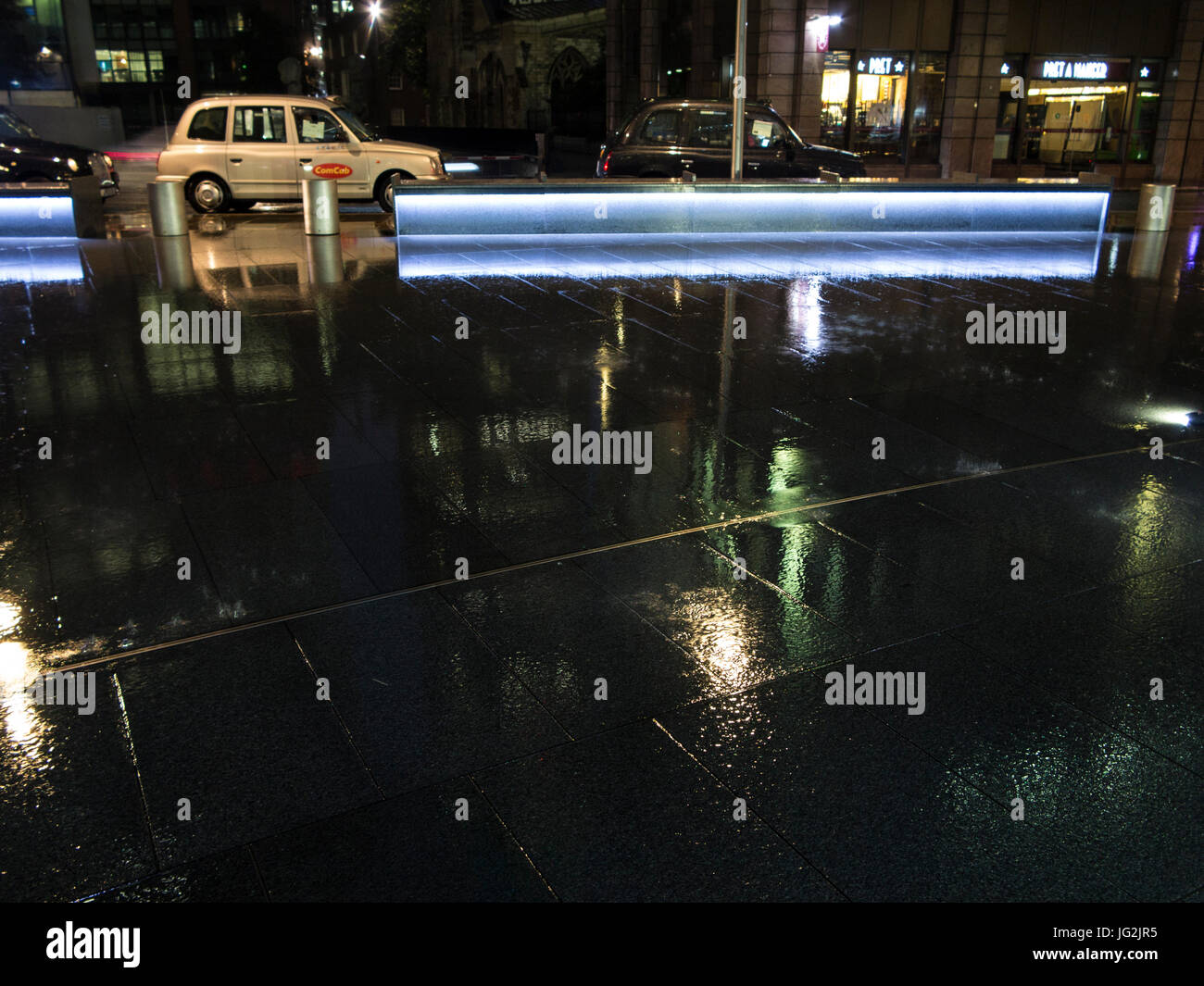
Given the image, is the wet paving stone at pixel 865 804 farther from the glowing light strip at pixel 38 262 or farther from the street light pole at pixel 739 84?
the street light pole at pixel 739 84

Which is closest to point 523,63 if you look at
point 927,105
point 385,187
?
point 927,105

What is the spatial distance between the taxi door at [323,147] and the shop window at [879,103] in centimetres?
1442

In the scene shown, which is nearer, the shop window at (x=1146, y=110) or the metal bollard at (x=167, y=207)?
the metal bollard at (x=167, y=207)

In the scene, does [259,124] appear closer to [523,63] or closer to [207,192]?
[207,192]

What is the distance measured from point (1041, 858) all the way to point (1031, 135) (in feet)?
93.0

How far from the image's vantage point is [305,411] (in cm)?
720

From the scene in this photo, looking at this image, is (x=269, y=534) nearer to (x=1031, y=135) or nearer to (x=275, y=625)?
(x=275, y=625)

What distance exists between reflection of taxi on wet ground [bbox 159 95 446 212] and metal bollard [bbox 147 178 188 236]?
95.3 inches

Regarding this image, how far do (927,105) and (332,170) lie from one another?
1651 cm

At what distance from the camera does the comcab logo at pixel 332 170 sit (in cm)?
1716

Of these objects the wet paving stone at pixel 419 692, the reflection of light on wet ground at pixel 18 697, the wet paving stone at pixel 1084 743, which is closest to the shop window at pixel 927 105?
the wet paving stone at pixel 1084 743

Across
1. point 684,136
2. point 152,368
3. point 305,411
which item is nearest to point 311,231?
point 684,136

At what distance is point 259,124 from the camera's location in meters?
16.9

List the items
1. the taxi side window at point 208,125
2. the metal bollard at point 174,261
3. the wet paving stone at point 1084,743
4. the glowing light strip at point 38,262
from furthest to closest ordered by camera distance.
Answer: the taxi side window at point 208,125
the glowing light strip at point 38,262
the metal bollard at point 174,261
the wet paving stone at point 1084,743
